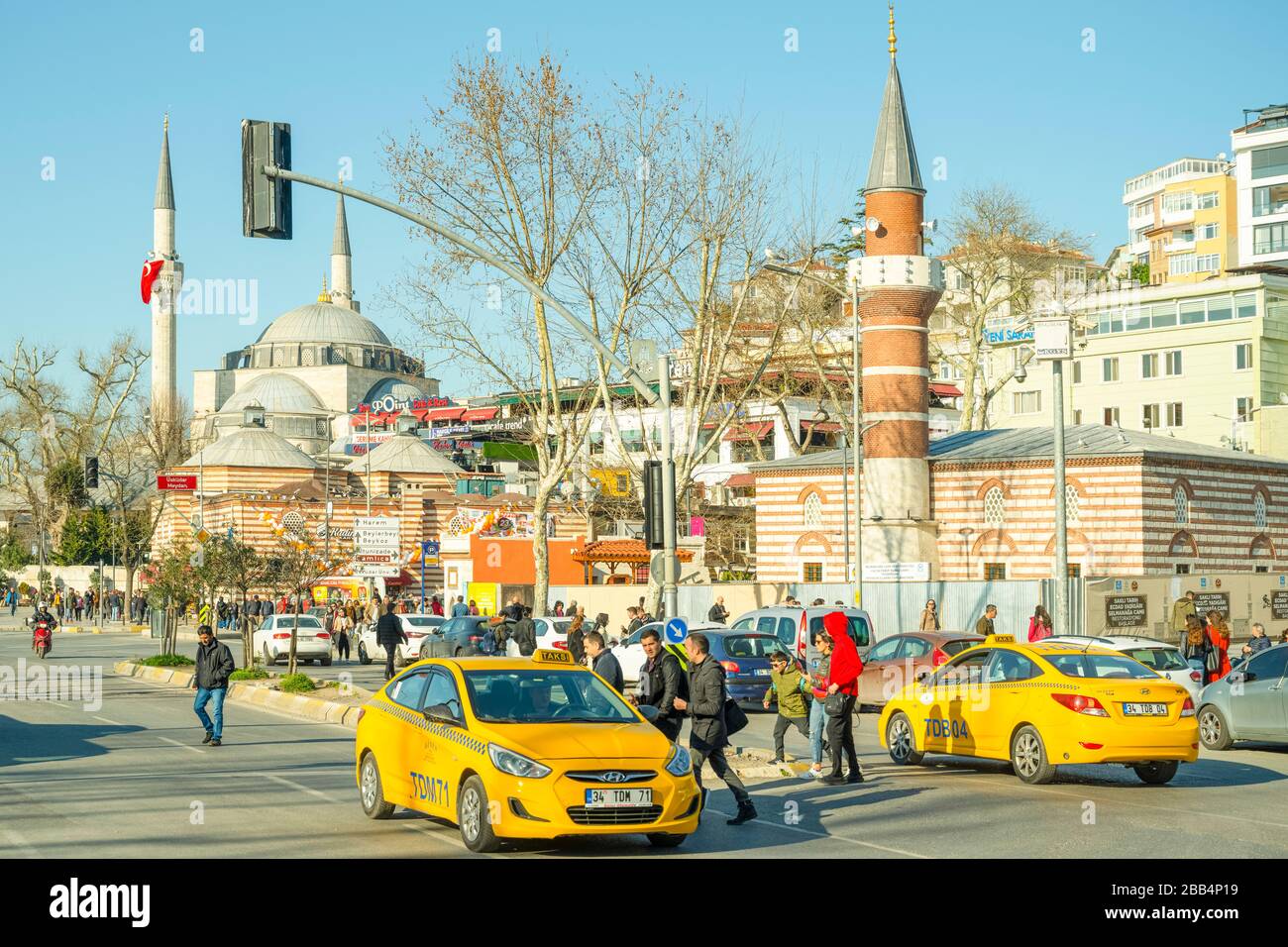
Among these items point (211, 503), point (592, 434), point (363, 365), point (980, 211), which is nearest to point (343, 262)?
point (363, 365)

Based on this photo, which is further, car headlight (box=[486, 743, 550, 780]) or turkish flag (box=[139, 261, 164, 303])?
turkish flag (box=[139, 261, 164, 303])

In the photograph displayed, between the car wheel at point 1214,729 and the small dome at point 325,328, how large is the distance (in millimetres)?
129186

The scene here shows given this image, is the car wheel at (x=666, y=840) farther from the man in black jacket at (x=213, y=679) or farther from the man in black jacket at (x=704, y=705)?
the man in black jacket at (x=213, y=679)

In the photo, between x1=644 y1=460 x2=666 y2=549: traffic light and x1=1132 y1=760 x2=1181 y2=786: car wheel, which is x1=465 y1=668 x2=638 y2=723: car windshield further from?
x1=644 y1=460 x2=666 y2=549: traffic light

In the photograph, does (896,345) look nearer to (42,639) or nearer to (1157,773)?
(42,639)

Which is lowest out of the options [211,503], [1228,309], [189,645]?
[189,645]

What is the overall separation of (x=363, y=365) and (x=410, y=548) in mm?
68788

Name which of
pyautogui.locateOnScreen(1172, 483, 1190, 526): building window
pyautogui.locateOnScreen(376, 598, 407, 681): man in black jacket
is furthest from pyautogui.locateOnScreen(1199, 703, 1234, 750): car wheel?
pyautogui.locateOnScreen(1172, 483, 1190, 526): building window

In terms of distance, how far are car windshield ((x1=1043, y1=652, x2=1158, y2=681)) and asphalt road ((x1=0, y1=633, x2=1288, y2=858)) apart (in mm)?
1135

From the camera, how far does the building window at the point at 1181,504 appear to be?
4153cm

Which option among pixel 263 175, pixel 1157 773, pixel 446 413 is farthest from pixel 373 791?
pixel 446 413

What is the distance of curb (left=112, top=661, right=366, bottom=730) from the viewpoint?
23406 millimetres
